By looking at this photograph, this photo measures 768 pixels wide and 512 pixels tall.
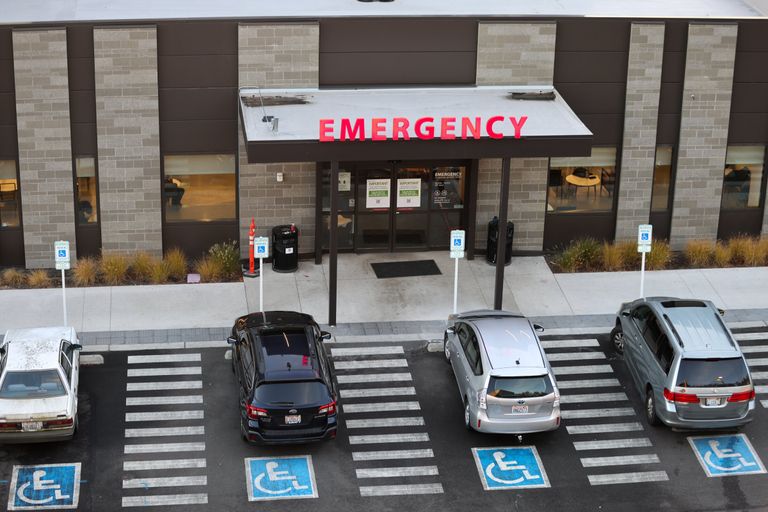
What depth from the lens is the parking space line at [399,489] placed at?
64.5ft

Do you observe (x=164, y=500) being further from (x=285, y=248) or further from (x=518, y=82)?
(x=518, y=82)

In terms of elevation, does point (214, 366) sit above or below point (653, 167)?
below

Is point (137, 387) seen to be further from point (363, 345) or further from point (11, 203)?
point (11, 203)

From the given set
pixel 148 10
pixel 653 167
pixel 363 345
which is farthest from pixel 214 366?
pixel 653 167

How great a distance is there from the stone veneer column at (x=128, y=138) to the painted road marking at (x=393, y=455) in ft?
33.2

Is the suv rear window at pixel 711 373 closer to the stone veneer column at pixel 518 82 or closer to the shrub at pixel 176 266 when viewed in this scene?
the stone veneer column at pixel 518 82

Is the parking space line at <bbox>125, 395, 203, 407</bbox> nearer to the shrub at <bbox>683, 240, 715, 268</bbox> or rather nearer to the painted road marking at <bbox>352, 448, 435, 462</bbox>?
the painted road marking at <bbox>352, 448, 435, 462</bbox>

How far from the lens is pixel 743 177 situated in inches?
1202

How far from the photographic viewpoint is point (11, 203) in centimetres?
2783

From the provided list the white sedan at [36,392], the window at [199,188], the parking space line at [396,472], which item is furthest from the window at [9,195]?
the parking space line at [396,472]

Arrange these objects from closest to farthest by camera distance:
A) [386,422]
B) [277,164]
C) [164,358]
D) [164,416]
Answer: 1. [164,416]
2. [386,422]
3. [164,358]
4. [277,164]

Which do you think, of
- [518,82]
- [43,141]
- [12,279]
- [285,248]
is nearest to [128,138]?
[43,141]

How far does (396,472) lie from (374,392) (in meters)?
2.80

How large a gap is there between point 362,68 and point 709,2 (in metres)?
10.1
